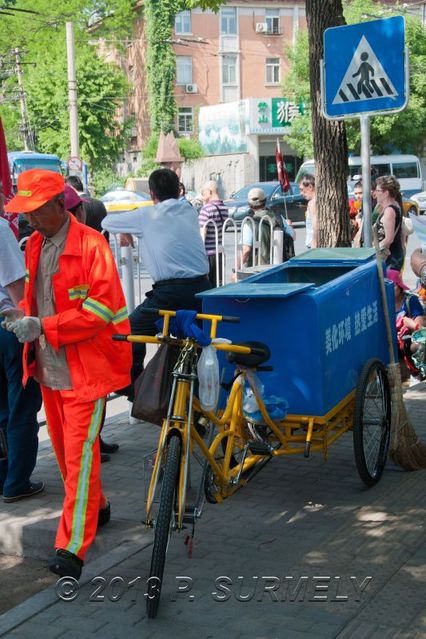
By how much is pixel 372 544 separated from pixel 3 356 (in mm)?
2370

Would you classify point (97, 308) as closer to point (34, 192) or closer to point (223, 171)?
point (34, 192)

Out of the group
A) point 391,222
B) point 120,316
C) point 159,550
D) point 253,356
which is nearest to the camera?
point 159,550

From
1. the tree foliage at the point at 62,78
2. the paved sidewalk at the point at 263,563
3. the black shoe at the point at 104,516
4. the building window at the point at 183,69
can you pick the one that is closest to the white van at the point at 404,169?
the tree foliage at the point at 62,78

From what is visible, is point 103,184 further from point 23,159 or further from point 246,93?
point 23,159

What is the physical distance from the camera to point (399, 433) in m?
6.25

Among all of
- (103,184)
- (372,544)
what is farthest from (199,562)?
(103,184)

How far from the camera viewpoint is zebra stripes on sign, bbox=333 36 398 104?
23.0 ft

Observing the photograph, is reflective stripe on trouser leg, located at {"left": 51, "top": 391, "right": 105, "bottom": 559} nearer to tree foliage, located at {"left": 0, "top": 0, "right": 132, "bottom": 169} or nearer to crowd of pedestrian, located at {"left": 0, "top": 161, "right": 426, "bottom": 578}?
crowd of pedestrian, located at {"left": 0, "top": 161, "right": 426, "bottom": 578}

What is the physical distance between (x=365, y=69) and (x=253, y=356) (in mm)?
3032

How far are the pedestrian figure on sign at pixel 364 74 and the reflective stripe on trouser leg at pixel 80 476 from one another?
3.53 meters

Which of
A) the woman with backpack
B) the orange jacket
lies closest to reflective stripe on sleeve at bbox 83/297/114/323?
the orange jacket

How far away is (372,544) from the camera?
5.01 meters

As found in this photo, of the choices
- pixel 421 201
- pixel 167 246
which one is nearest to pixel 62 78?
pixel 421 201

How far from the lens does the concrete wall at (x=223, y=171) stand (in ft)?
179
